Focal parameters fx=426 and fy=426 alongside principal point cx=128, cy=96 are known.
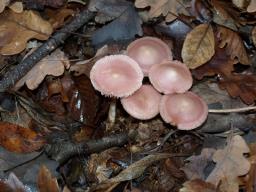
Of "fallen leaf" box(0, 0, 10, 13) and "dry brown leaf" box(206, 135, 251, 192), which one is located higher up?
"fallen leaf" box(0, 0, 10, 13)

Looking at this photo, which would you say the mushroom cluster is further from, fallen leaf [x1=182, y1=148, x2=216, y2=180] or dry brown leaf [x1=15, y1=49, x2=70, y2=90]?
dry brown leaf [x1=15, y1=49, x2=70, y2=90]

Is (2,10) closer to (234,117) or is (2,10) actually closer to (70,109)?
(70,109)

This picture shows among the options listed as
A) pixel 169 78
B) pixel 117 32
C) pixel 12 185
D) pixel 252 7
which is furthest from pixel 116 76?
pixel 252 7

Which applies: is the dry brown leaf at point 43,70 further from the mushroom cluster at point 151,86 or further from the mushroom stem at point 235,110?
the mushroom stem at point 235,110

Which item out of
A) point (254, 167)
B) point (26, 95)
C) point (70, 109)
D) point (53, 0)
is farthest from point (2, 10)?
point (254, 167)

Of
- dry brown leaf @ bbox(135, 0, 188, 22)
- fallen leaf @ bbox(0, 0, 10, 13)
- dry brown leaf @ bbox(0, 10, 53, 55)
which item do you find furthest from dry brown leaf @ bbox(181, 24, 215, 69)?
fallen leaf @ bbox(0, 0, 10, 13)

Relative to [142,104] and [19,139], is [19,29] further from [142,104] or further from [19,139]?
[142,104]

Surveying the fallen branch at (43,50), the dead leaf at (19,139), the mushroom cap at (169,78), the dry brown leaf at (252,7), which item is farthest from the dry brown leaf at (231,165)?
the fallen branch at (43,50)
